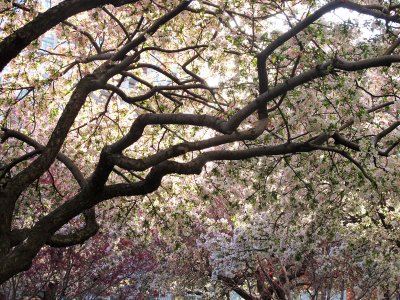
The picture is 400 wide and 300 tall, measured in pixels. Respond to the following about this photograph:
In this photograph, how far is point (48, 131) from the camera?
1273 centimetres

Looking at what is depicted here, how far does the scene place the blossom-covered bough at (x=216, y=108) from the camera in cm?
622

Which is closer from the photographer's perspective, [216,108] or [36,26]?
[36,26]

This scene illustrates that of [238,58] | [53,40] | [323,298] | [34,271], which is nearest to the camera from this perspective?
[238,58]

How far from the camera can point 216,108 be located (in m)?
8.67

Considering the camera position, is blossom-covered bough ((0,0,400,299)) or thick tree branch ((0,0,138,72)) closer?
thick tree branch ((0,0,138,72))

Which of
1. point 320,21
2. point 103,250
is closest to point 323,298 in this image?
point 103,250

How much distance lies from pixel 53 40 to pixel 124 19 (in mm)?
22687

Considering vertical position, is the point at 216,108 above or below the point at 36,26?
above

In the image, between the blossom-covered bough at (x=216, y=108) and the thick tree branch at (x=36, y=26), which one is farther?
the blossom-covered bough at (x=216, y=108)

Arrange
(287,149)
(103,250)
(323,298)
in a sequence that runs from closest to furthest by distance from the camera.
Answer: (287,149), (323,298), (103,250)

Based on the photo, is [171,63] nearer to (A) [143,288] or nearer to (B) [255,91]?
(B) [255,91]

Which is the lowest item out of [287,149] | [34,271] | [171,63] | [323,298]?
[287,149]

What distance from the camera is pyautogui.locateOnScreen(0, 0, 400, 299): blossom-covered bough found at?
6219 mm

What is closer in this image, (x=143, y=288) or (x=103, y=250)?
(x=103, y=250)
